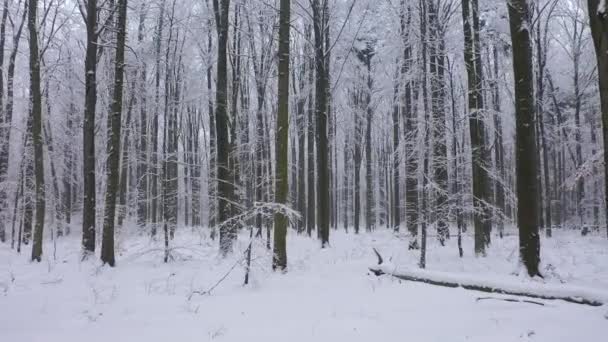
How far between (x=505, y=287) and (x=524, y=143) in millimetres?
3429

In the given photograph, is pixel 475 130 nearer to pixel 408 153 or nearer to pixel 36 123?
pixel 408 153

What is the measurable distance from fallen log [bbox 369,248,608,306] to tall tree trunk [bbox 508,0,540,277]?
6.71ft

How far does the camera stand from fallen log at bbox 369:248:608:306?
4953 mm

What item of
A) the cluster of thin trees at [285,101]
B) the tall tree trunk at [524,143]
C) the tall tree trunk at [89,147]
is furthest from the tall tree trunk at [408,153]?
the tall tree trunk at [89,147]

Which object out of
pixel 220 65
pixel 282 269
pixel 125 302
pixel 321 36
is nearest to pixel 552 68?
pixel 321 36

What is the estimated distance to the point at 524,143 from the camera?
757cm

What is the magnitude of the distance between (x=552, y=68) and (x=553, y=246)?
1460 cm

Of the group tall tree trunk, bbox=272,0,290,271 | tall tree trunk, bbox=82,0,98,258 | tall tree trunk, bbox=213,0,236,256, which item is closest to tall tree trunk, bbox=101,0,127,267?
tall tree trunk, bbox=82,0,98,258

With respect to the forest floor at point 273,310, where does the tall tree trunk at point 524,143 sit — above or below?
above

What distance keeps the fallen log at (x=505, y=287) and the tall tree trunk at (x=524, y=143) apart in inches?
80.6

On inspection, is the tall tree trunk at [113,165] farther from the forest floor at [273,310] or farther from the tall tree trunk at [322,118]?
the tall tree trunk at [322,118]

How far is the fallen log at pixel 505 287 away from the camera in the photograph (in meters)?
4.95

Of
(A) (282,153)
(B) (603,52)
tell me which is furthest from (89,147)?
(B) (603,52)

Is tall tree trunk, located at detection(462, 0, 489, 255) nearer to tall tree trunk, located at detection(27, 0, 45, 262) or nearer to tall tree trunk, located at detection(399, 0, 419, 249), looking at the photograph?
tall tree trunk, located at detection(399, 0, 419, 249)
